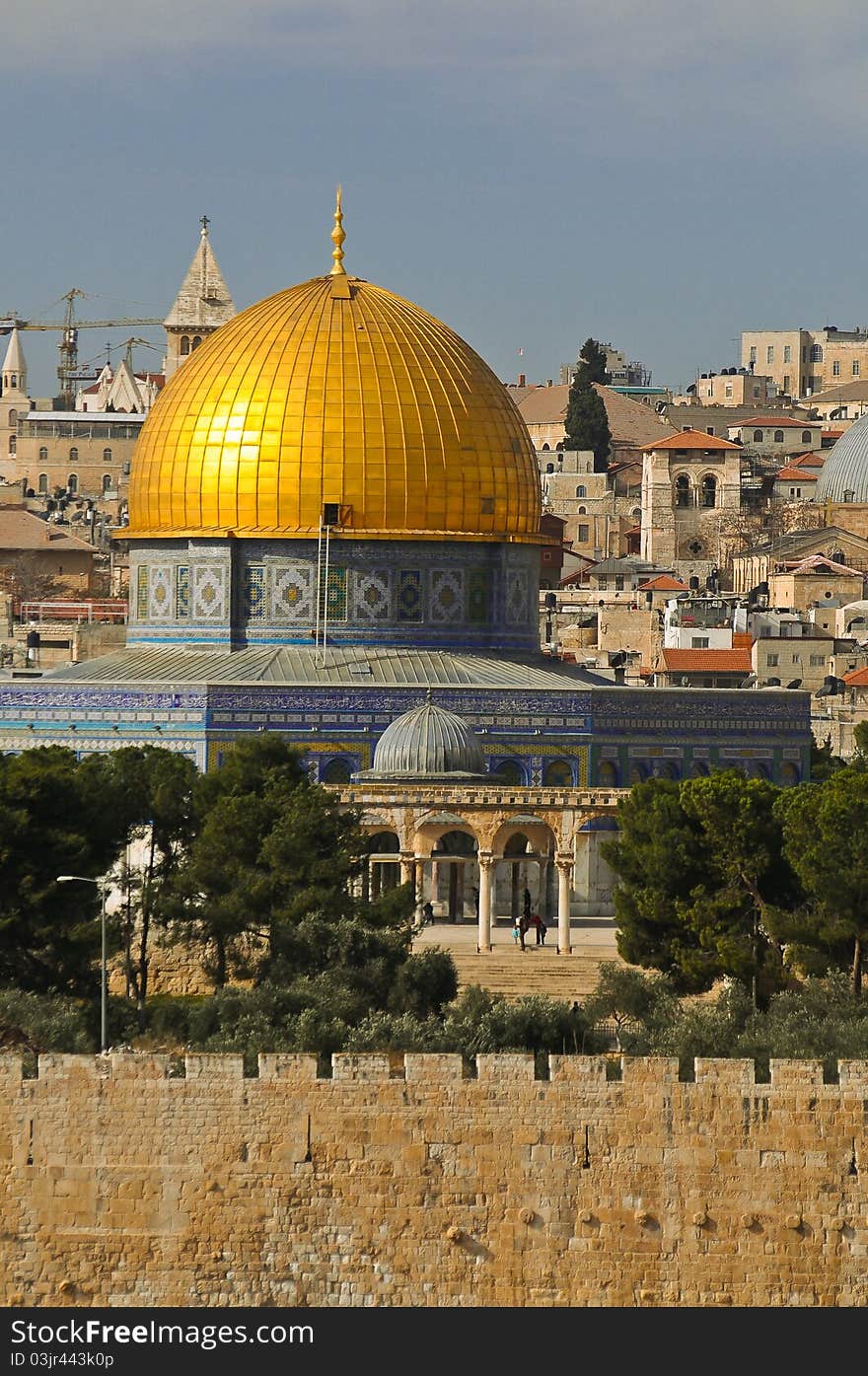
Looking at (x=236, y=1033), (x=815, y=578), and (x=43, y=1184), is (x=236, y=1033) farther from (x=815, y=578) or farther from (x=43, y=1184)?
(x=815, y=578)

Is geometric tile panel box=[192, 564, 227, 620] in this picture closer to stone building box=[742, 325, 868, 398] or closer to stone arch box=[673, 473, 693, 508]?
stone arch box=[673, 473, 693, 508]

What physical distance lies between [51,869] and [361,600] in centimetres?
1251

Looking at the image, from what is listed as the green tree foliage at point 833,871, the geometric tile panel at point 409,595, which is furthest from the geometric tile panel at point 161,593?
the green tree foliage at point 833,871

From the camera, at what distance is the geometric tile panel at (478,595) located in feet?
149

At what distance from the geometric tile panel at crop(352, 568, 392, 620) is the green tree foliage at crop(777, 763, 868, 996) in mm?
11725

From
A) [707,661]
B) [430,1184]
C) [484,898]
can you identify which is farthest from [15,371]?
[430,1184]

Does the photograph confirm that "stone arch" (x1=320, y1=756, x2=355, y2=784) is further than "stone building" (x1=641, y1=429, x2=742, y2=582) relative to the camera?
No

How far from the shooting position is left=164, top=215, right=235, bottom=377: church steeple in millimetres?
100625

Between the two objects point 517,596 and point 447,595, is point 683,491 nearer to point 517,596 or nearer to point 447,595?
point 517,596

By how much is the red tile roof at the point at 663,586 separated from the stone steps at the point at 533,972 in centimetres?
4428

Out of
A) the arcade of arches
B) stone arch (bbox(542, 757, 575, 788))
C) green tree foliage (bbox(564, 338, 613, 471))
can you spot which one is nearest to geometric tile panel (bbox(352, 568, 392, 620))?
stone arch (bbox(542, 757, 575, 788))

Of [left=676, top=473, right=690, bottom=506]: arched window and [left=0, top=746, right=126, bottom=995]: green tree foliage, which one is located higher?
[left=676, top=473, right=690, bottom=506]: arched window

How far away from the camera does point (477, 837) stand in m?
39.6

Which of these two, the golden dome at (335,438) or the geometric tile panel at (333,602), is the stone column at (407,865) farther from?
the golden dome at (335,438)
